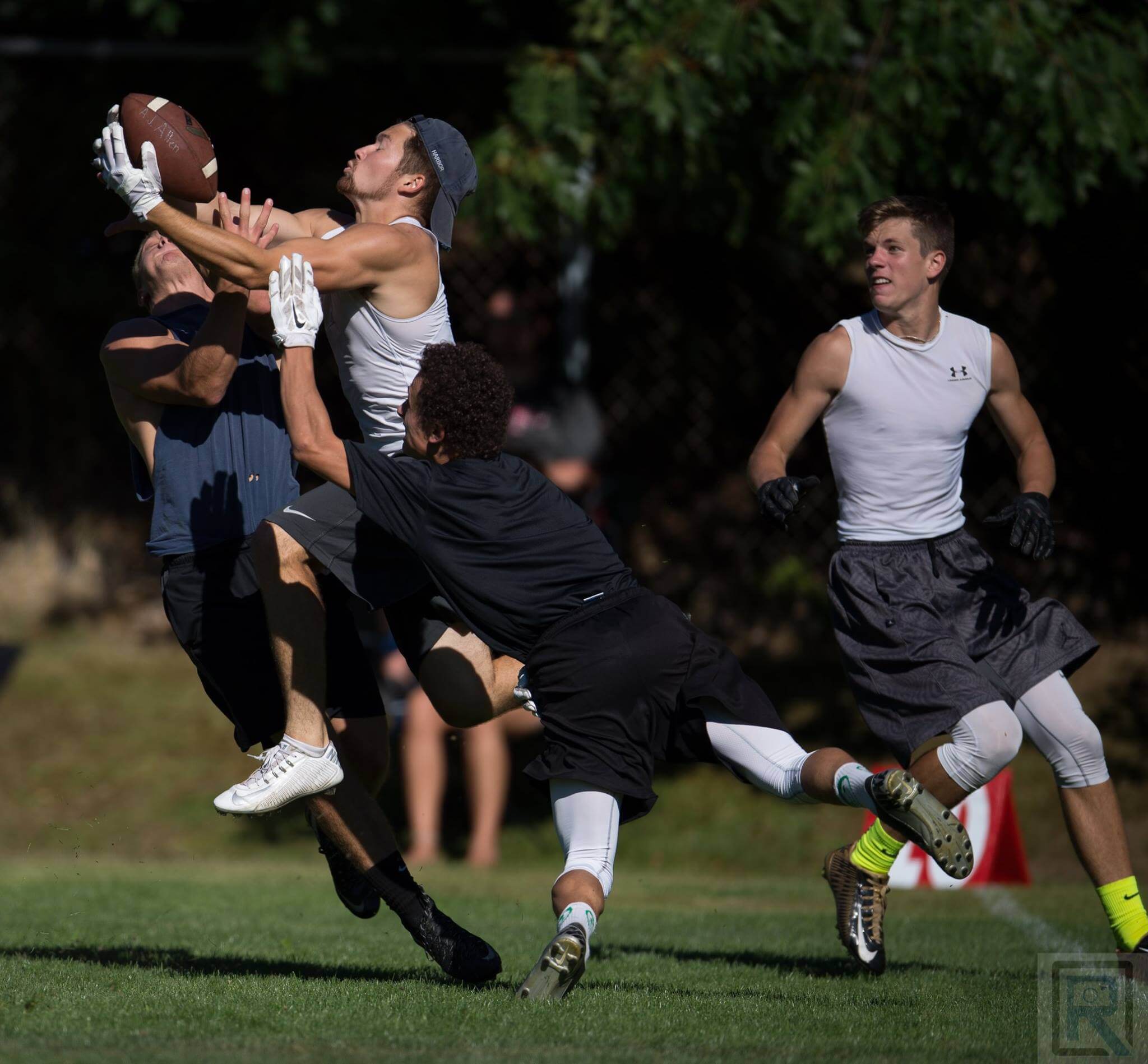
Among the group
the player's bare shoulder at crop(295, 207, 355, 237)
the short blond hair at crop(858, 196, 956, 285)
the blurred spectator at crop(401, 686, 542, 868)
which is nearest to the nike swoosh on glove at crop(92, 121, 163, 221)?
the player's bare shoulder at crop(295, 207, 355, 237)

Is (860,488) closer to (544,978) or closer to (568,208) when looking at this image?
(544,978)

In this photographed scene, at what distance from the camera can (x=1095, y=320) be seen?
34.3ft

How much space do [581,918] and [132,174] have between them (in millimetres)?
2434

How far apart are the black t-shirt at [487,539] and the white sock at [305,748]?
628mm

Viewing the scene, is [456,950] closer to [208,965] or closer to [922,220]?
[208,965]

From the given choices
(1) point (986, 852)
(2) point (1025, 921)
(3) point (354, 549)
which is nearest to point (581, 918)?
(3) point (354, 549)

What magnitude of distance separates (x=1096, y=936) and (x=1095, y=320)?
5.27 metres

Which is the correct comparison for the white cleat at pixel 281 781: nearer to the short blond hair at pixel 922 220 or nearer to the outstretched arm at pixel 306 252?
the outstretched arm at pixel 306 252

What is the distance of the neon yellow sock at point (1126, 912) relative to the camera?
205 inches

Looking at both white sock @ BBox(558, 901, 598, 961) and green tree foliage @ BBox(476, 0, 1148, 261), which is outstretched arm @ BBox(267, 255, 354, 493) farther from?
green tree foliage @ BBox(476, 0, 1148, 261)

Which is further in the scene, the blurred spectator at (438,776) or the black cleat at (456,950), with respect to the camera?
the blurred spectator at (438,776)

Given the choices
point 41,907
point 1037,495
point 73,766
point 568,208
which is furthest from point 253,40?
point 1037,495

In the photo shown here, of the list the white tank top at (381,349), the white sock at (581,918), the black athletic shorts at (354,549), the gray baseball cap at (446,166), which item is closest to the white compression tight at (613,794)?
the white sock at (581,918)

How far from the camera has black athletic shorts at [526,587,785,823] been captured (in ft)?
14.5
